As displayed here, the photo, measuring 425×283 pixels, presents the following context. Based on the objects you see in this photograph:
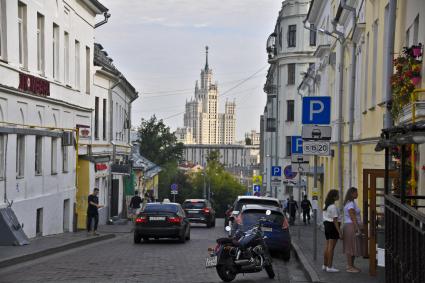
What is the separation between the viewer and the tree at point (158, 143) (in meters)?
134

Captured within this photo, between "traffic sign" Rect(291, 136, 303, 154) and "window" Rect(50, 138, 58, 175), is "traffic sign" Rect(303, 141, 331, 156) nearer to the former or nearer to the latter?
"traffic sign" Rect(291, 136, 303, 154)

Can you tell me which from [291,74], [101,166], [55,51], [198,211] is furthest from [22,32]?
[291,74]

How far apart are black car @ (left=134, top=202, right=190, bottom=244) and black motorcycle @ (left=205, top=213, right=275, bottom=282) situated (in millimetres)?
10767

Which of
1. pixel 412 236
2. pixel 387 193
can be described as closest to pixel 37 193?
pixel 387 193

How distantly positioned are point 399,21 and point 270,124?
2259 inches

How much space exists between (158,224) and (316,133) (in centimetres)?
895

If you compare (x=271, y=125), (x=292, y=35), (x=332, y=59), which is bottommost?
(x=271, y=125)

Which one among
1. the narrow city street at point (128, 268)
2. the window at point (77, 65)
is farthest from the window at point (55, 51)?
the narrow city street at point (128, 268)

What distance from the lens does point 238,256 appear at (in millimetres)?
15867

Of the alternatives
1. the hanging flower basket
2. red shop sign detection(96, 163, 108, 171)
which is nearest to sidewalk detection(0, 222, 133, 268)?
the hanging flower basket

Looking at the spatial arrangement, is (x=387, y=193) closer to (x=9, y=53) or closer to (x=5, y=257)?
(x=5, y=257)

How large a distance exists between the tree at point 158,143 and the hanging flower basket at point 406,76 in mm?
118601

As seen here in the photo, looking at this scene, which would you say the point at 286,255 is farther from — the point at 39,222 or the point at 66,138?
the point at 66,138

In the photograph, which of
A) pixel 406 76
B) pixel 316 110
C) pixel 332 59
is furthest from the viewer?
pixel 332 59
